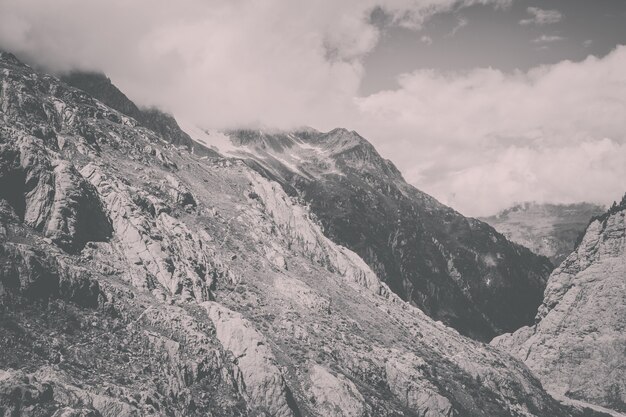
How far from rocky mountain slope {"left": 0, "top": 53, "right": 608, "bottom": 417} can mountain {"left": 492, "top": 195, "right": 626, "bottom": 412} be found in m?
59.8

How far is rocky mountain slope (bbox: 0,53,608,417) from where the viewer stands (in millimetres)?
44863

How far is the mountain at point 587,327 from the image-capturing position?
14875 centimetres

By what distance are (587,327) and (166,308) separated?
163533 mm

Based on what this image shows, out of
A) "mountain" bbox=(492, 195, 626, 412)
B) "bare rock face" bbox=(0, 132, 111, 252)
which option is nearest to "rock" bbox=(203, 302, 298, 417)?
"bare rock face" bbox=(0, 132, 111, 252)

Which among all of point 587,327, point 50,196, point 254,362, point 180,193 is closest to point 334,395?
point 254,362

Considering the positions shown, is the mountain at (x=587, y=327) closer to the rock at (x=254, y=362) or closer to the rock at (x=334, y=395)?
the rock at (x=334, y=395)

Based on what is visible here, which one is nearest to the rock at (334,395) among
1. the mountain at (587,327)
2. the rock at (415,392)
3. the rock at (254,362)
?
the rock at (254,362)

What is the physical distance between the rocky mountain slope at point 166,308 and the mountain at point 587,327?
196 ft

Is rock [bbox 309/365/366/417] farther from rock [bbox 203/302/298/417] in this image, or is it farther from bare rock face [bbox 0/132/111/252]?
bare rock face [bbox 0/132/111/252]

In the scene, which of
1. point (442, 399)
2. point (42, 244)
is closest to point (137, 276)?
point (42, 244)

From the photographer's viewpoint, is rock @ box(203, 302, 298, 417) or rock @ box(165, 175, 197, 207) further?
rock @ box(165, 175, 197, 207)

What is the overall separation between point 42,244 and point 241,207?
50.9 metres

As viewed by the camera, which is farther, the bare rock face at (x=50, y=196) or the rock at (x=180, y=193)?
the rock at (x=180, y=193)

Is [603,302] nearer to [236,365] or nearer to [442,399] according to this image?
[442,399]
